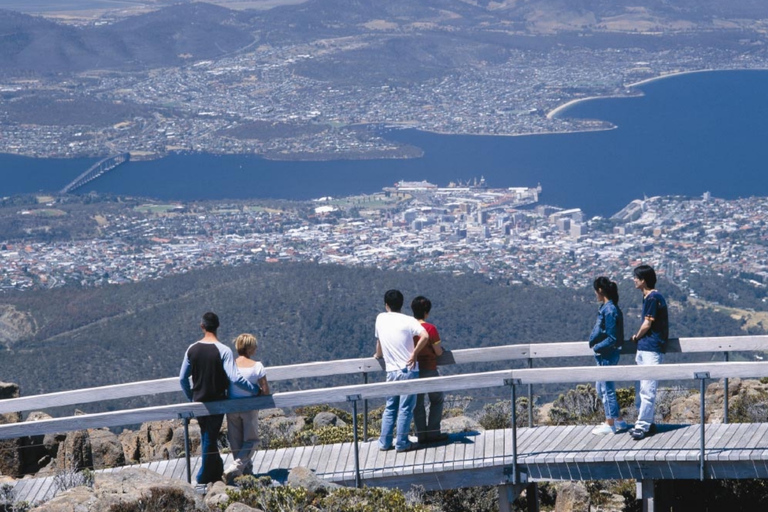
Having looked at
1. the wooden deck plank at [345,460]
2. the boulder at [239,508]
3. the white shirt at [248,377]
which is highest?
the white shirt at [248,377]

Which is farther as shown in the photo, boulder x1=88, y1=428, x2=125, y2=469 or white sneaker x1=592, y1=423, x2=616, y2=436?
boulder x1=88, y1=428, x2=125, y2=469

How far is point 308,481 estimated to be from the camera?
713cm

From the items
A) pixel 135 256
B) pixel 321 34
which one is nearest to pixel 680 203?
pixel 135 256

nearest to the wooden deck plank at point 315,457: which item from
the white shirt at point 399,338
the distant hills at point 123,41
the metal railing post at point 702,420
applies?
the white shirt at point 399,338

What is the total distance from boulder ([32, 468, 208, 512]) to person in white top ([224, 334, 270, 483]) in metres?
0.78

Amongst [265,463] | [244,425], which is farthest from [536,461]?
[244,425]

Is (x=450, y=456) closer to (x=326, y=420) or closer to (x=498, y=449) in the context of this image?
(x=498, y=449)

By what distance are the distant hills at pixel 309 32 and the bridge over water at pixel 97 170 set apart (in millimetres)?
42697

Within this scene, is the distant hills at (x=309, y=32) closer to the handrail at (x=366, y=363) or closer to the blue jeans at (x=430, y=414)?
the handrail at (x=366, y=363)

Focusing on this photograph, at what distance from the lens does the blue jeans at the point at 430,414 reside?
8023 mm

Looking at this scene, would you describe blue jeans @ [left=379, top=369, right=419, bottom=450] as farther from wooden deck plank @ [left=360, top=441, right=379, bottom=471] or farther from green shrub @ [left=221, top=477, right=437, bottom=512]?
green shrub @ [left=221, top=477, right=437, bottom=512]

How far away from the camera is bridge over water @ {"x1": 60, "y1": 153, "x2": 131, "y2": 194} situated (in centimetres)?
10328

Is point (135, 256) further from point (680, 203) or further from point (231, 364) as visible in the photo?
point (231, 364)

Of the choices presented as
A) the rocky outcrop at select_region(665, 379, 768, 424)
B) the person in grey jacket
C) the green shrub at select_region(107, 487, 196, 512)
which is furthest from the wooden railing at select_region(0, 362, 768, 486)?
the rocky outcrop at select_region(665, 379, 768, 424)
